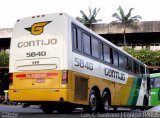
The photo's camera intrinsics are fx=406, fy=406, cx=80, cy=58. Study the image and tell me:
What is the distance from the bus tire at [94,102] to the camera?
1393 centimetres

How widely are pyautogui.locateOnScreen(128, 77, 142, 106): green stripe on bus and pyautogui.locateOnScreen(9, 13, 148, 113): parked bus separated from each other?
16.0 ft

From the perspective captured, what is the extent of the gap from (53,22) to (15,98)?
2.80m

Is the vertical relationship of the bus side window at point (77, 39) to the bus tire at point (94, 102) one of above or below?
above

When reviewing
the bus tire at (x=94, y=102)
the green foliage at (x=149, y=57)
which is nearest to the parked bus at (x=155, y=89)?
the bus tire at (x=94, y=102)

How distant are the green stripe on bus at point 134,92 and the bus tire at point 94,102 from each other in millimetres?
4929

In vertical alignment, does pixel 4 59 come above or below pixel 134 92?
above

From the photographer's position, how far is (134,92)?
20.2m

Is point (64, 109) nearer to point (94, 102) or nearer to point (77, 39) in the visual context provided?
point (94, 102)

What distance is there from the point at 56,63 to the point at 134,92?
27.2 ft

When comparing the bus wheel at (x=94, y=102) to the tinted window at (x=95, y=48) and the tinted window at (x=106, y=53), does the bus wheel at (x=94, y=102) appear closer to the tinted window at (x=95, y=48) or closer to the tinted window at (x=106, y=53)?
the tinted window at (x=95, y=48)

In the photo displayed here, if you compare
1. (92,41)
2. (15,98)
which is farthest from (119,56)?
(15,98)

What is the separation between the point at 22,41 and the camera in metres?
13.7

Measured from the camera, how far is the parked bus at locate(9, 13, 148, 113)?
41.7 ft

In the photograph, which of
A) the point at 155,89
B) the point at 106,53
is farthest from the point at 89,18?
the point at 106,53
